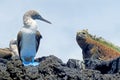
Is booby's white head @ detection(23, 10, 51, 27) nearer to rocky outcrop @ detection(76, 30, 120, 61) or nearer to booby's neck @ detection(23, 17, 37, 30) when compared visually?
A: booby's neck @ detection(23, 17, 37, 30)

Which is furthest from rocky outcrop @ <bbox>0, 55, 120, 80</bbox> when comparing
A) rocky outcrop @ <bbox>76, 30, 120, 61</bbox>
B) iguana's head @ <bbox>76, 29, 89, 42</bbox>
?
iguana's head @ <bbox>76, 29, 89, 42</bbox>

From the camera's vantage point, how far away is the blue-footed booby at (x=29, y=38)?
7.11m

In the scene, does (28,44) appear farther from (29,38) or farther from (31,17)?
(31,17)

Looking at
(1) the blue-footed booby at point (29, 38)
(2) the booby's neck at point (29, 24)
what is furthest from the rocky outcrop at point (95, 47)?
(2) the booby's neck at point (29, 24)

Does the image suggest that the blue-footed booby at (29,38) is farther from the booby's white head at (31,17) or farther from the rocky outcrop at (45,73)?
the rocky outcrop at (45,73)

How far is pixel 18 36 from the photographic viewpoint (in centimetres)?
727

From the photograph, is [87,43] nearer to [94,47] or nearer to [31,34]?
[94,47]

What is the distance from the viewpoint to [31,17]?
734 cm

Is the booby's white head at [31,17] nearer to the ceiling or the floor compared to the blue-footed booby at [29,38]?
nearer to the ceiling

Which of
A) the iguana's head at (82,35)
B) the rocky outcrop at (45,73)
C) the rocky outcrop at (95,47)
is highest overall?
the rocky outcrop at (45,73)

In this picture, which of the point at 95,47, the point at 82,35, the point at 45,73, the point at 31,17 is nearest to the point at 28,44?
the point at 31,17

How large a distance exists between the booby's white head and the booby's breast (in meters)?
0.11

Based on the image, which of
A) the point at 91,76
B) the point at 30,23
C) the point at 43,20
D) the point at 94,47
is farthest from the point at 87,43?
the point at 91,76

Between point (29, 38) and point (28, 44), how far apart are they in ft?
0.56
